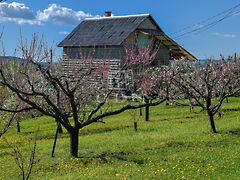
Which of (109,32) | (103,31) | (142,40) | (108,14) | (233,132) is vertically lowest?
(233,132)

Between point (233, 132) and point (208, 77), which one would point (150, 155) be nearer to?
point (233, 132)

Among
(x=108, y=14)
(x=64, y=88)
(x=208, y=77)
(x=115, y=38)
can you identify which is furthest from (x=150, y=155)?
(x=108, y=14)

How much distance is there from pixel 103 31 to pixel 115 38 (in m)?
2.82

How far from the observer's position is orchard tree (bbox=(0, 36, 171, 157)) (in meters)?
16.3

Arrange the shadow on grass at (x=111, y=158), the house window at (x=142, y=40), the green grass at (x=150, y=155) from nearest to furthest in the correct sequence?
1. the green grass at (x=150, y=155)
2. the shadow on grass at (x=111, y=158)
3. the house window at (x=142, y=40)

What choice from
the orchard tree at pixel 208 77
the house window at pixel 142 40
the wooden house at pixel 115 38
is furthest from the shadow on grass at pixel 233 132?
the house window at pixel 142 40

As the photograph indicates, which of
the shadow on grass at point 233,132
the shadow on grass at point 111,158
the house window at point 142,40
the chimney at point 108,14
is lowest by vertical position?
the shadow on grass at point 111,158

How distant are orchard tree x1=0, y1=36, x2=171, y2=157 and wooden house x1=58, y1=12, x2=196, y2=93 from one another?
19505 millimetres

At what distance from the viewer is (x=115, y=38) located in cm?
4416

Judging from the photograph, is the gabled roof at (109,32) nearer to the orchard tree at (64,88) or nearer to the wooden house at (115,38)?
the wooden house at (115,38)

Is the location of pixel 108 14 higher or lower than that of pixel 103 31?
higher

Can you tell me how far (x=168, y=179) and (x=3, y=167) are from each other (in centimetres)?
774

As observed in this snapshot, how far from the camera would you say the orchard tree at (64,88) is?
1628cm

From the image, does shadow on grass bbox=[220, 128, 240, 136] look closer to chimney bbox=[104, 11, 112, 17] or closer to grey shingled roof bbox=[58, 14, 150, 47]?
grey shingled roof bbox=[58, 14, 150, 47]
